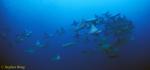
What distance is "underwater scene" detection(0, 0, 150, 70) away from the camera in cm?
173

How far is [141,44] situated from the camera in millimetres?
1721

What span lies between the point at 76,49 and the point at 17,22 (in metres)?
0.42

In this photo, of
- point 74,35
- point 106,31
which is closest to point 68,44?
point 74,35

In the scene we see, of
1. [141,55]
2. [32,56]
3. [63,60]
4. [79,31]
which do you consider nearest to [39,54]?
[32,56]

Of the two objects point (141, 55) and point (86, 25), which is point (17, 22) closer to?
point (86, 25)

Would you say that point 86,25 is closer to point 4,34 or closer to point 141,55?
point 141,55

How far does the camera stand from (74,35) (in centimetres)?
178

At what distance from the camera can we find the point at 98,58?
176 centimetres

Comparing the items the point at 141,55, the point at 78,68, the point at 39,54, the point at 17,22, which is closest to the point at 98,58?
the point at 78,68

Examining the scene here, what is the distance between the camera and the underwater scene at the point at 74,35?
173 cm

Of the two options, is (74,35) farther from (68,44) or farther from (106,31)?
(106,31)

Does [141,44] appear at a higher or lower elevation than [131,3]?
lower

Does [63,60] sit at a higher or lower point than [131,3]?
lower

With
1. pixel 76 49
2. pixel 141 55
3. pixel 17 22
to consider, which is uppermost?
pixel 17 22
